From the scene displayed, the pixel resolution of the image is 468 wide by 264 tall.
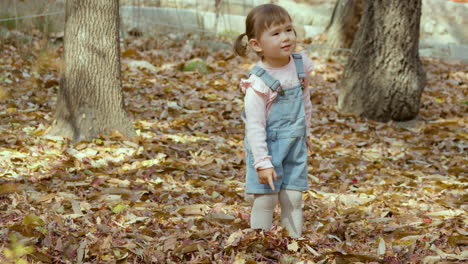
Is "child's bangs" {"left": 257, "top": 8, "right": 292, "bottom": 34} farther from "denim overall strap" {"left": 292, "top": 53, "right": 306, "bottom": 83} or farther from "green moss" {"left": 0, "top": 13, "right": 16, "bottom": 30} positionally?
"green moss" {"left": 0, "top": 13, "right": 16, "bottom": 30}

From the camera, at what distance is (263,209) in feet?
10.7

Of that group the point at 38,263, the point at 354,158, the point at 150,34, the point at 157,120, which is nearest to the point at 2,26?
the point at 150,34

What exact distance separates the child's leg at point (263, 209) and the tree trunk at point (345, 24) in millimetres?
7134

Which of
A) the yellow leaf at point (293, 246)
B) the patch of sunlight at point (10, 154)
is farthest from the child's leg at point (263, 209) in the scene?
the patch of sunlight at point (10, 154)

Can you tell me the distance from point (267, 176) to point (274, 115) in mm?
325

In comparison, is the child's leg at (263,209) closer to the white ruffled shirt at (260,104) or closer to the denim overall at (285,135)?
the denim overall at (285,135)

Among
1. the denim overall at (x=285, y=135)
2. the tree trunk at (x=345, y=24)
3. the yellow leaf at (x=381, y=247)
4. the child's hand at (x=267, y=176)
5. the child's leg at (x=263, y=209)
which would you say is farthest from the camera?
the tree trunk at (x=345, y=24)

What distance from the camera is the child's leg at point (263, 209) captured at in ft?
10.7

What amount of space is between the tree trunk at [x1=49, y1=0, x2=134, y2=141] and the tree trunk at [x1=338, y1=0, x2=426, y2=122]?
2930 millimetres

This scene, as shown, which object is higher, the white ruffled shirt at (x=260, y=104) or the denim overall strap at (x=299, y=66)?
the denim overall strap at (x=299, y=66)

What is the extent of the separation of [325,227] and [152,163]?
1757 mm

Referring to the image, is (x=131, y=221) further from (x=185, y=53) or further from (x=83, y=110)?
(x=185, y=53)

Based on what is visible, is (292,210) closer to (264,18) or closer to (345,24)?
(264,18)

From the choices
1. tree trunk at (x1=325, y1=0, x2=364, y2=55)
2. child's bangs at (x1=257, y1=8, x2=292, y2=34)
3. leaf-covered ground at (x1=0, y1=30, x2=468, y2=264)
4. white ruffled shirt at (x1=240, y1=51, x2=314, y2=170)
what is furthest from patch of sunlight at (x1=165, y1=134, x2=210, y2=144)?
tree trunk at (x1=325, y1=0, x2=364, y2=55)
